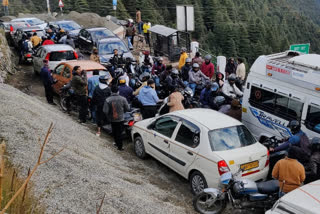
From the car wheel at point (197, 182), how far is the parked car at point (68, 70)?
6317 millimetres

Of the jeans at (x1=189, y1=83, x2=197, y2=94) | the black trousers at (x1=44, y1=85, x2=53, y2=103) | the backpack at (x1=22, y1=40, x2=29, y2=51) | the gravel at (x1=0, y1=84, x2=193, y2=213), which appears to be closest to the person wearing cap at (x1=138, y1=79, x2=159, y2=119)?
the gravel at (x1=0, y1=84, x2=193, y2=213)

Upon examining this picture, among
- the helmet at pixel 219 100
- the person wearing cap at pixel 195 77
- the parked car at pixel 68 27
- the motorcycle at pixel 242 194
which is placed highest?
the parked car at pixel 68 27

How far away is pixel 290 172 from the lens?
649 cm

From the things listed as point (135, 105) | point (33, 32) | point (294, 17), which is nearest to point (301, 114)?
point (135, 105)

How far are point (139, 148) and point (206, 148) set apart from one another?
8.84ft

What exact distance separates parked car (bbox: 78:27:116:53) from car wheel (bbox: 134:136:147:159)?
11.1 m

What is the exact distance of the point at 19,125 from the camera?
341 inches

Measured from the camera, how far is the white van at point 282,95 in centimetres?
817

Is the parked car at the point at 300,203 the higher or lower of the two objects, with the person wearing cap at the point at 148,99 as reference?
lower

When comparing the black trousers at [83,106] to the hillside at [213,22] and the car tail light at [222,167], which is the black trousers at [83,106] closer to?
the car tail light at [222,167]

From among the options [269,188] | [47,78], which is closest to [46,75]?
[47,78]

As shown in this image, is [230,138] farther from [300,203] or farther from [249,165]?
[300,203]

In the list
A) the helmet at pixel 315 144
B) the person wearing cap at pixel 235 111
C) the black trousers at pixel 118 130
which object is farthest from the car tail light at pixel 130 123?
the helmet at pixel 315 144

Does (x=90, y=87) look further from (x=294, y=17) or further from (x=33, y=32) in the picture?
(x=294, y=17)
